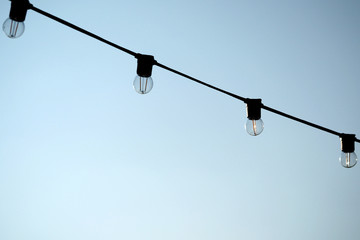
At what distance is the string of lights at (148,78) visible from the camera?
11.0 ft

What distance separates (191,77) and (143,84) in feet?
2.17

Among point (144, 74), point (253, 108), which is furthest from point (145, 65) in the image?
point (253, 108)

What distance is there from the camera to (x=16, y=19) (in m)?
3.46

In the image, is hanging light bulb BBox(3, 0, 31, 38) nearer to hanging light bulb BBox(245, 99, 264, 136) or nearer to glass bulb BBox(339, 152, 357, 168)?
hanging light bulb BBox(245, 99, 264, 136)

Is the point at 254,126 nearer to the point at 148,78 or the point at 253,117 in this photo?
the point at 253,117

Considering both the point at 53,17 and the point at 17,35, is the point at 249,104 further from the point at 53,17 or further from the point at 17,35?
the point at 17,35

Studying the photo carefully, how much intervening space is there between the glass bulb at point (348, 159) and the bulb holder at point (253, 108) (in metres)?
1.70

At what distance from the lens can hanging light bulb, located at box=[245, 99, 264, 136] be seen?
4.39 meters

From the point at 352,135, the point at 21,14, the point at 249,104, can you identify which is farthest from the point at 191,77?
the point at 352,135

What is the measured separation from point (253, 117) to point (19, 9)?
3.06 m

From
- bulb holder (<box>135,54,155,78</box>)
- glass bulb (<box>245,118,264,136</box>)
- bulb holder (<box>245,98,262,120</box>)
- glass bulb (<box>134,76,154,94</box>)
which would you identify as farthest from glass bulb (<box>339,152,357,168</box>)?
bulb holder (<box>135,54,155,78</box>)

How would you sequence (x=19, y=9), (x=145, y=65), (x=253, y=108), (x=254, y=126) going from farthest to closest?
1. (x=254, y=126)
2. (x=253, y=108)
3. (x=145, y=65)
4. (x=19, y=9)

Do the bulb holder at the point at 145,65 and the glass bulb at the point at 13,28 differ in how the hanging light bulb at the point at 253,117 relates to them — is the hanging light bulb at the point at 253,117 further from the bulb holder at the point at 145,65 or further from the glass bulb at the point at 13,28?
the glass bulb at the point at 13,28

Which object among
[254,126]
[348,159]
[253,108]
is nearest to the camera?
[253,108]
